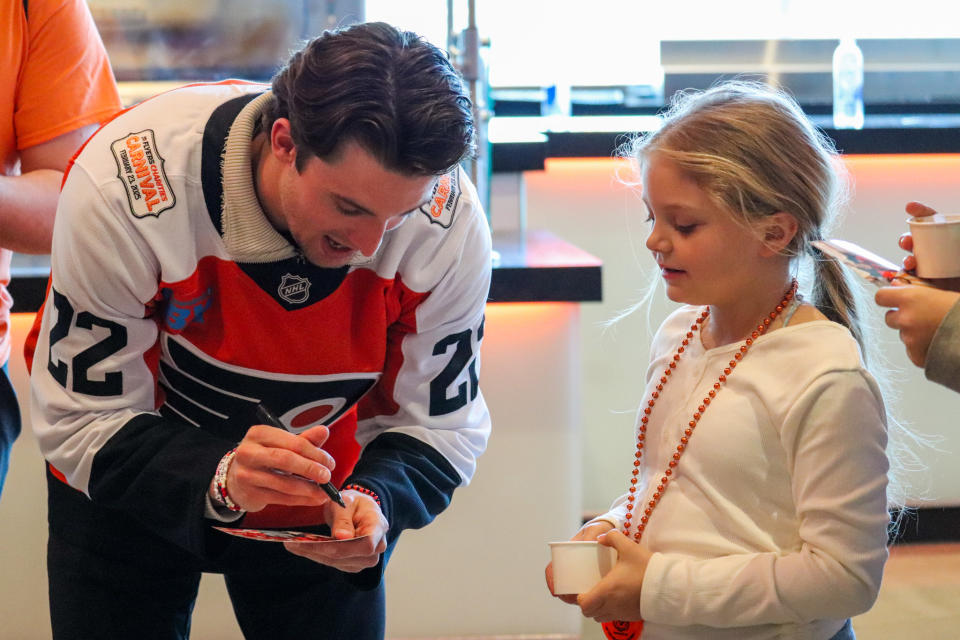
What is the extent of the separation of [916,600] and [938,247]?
1978mm

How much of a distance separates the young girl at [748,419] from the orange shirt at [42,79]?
83 centimetres

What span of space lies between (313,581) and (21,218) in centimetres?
65

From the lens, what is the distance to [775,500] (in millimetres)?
1177

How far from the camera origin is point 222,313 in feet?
4.25

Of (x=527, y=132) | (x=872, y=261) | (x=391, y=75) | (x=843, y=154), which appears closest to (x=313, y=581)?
(x=391, y=75)

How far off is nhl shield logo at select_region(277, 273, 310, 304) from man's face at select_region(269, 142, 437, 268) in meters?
0.04

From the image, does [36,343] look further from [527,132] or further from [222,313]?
[527,132]

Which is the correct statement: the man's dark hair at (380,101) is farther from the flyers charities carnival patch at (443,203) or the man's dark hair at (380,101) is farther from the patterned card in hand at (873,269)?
the patterned card in hand at (873,269)

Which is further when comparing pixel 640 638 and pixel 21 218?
pixel 21 218

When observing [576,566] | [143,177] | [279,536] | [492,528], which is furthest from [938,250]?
[492,528]

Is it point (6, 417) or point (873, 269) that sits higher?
point (873, 269)

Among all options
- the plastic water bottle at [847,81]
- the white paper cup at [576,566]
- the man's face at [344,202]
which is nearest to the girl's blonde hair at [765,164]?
the man's face at [344,202]

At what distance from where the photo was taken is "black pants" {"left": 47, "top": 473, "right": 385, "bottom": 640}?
138 centimetres

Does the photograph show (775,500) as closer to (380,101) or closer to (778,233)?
(778,233)
